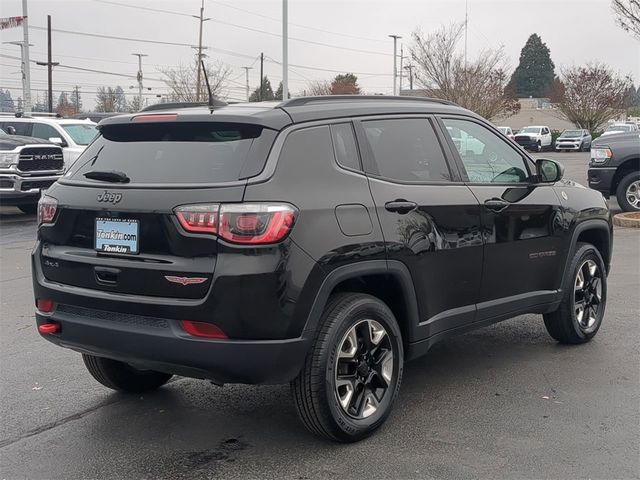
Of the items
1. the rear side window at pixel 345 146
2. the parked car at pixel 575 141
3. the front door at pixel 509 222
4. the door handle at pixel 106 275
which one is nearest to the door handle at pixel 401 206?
the rear side window at pixel 345 146

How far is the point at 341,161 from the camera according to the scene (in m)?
3.97

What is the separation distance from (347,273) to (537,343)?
2.74 meters

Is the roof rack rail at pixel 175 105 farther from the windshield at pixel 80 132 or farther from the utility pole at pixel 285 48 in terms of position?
the utility pole at pixel 285 48

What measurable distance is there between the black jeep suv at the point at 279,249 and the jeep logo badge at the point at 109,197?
0.01 meters

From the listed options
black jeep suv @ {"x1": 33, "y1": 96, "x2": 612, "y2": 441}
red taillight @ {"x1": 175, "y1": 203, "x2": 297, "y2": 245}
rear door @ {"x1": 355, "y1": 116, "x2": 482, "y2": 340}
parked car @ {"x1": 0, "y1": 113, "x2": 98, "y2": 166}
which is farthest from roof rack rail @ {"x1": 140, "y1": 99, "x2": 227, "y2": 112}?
parked car @ {"x1": 0, "y1": 113, "x2": 98, "y2": 166}

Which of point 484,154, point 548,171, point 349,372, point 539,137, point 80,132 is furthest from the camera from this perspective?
point 539,137

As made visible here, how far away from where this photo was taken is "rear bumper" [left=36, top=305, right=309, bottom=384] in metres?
3.45

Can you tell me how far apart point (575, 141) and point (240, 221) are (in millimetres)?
47805

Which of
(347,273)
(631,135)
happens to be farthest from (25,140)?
(347,273)

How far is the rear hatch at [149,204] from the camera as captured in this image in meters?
3.48

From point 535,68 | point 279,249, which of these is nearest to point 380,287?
point 279,249

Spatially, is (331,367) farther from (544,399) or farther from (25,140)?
(25,140)

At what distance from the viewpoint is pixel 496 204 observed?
15.8 feet

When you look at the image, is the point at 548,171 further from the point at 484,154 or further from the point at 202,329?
the point at 202,329
